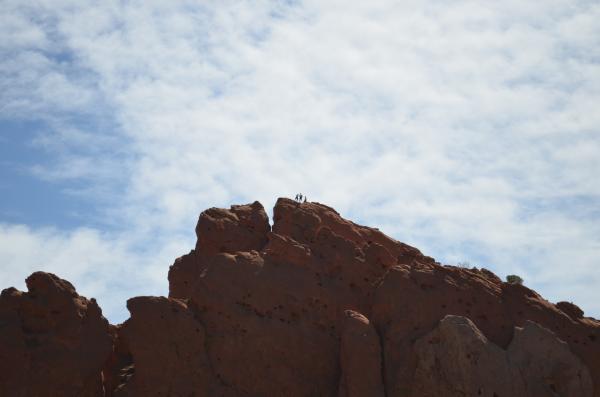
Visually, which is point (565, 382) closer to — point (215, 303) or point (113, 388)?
point (215, 303)

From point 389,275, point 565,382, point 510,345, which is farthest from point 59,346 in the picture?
point 565,382

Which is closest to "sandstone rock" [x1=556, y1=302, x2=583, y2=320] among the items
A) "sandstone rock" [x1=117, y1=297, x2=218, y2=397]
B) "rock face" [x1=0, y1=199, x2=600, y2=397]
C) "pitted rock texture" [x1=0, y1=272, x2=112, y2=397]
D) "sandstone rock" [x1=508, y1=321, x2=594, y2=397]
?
"rock face" [x1=0, y1=199, x2=600, y2=397]

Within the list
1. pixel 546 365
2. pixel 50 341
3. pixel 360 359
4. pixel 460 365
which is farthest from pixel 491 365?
pixel 50 341

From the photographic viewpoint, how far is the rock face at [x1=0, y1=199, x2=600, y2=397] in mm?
22078

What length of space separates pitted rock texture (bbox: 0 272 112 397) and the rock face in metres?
0.06

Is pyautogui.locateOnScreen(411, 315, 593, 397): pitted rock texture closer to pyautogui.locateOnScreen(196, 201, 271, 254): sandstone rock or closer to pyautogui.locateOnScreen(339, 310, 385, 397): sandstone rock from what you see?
pyautogui.locateOnScreen(339, 310, 385, 397): sandstone rock

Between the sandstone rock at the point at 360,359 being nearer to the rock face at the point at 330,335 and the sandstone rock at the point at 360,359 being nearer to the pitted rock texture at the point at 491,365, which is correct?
the rock face at the point at 330,335

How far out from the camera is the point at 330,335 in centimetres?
2475

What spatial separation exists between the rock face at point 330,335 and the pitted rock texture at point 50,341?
0.19 feet

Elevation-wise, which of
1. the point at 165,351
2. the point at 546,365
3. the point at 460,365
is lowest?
the point at 460,365

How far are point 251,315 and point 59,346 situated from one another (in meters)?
5.90

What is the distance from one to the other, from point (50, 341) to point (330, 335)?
8.61m

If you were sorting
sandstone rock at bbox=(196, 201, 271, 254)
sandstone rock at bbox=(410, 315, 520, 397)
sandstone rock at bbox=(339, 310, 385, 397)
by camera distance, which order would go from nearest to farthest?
1. sandstone rock at bbox=(410, 315, 520, 397)
2. sandstone rock at bbox=(339, 310, 385, 397)
3. sandstone rock at bbox=(196, 201, 271, 254)

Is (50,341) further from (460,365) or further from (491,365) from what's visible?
(491,365)
